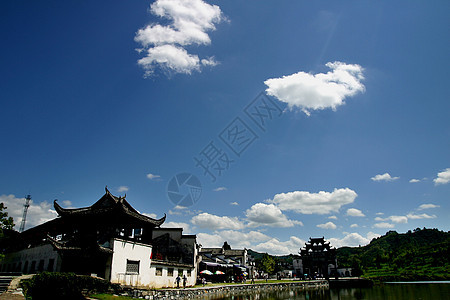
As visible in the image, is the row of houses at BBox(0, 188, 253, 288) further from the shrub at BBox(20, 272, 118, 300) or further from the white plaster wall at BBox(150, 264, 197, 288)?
the shrub at BBox(20, 272, 118, 300)

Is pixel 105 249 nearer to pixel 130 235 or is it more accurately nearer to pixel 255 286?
pixel 130 235

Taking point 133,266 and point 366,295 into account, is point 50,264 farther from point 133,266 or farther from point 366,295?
point 366,295

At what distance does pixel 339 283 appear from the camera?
4362 cm

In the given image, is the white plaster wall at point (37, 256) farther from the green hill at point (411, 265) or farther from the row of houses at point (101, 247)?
the green hill at point (411, 265)

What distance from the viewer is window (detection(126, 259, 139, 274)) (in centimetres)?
2047

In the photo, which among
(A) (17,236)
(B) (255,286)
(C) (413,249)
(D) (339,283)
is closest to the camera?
(A) (17,236)

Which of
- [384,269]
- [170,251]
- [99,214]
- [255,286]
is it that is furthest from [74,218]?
[384,269]

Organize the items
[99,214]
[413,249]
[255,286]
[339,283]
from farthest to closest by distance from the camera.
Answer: [413,249]
[339,283]
[255,286]
[99,214]

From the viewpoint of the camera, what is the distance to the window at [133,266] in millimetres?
20466

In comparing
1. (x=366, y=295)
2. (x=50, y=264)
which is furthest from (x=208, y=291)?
(x=366, y=295)

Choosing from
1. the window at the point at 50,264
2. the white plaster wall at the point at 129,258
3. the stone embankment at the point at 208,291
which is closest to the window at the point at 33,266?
the window at the point at 50,264

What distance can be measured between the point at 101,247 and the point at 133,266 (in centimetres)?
349

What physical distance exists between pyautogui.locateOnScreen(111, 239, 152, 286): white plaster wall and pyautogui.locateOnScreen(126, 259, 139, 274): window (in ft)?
0.73

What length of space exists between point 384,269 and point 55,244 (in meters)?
69.1
